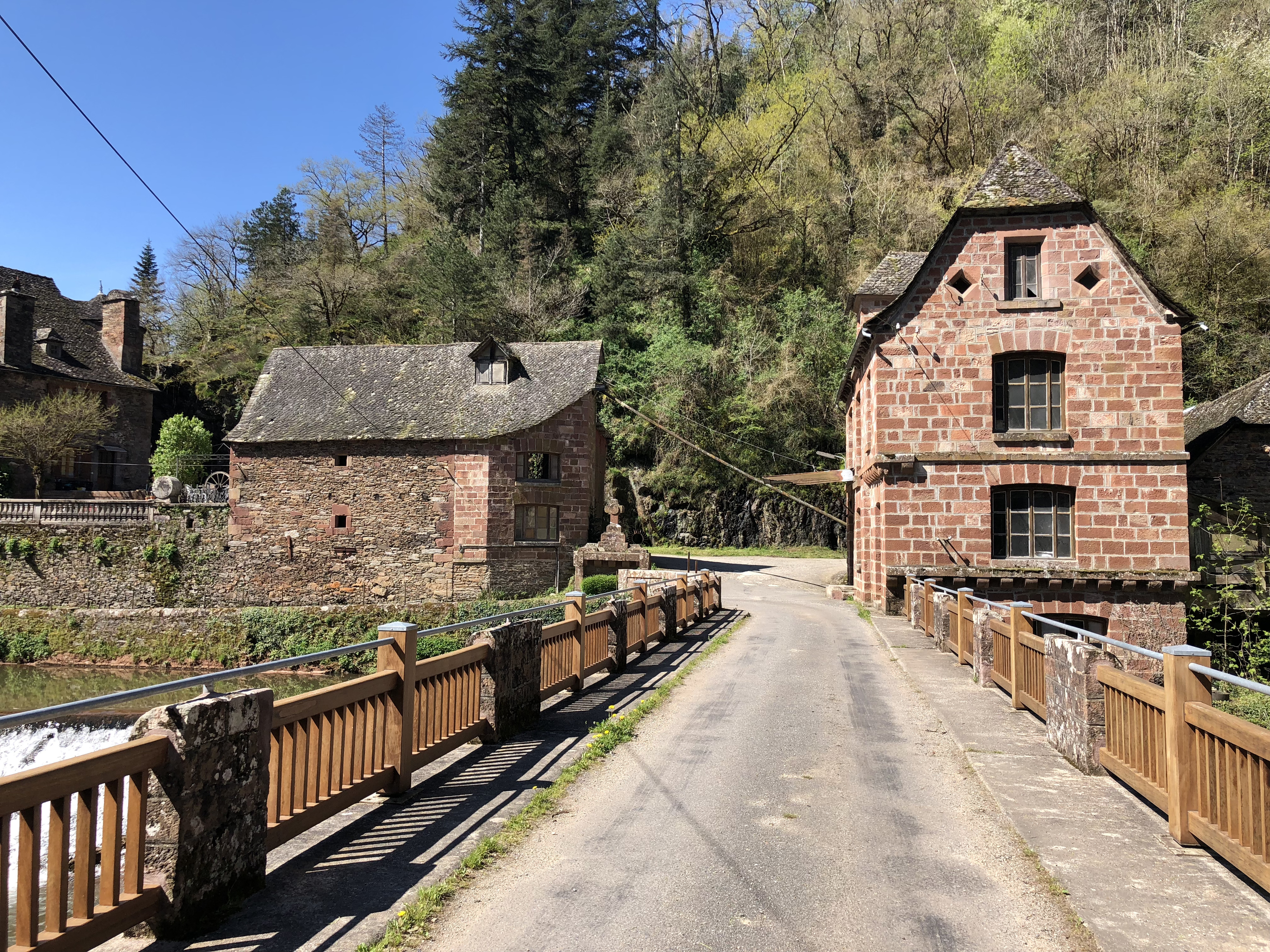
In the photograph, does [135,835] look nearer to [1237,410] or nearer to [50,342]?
[1237,410]

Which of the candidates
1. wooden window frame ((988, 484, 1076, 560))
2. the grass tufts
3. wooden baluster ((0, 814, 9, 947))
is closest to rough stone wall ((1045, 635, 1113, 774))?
the grass tufts

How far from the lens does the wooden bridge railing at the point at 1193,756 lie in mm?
4312

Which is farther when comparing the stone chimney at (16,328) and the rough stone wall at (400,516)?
the stone chimney at (16,328)

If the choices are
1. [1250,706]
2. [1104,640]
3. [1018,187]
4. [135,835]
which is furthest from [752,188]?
[135,835]

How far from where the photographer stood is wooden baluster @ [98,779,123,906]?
353 centimetres

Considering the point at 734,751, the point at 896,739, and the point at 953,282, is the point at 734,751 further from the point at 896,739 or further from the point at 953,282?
the point at 953,282

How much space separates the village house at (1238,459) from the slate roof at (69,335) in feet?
151

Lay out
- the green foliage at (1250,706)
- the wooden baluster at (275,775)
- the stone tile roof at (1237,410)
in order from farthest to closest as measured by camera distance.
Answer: the stone tile roof at (1237,410), the green foliage at (1250,706), the wooden baluster at (275,775)

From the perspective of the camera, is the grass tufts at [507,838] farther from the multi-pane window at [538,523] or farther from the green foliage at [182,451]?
the green foliage at [182,451]

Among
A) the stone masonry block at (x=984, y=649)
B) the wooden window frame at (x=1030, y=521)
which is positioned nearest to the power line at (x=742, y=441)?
the wooden window frame at (x=1030, y=521)

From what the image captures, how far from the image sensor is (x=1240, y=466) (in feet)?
77.2

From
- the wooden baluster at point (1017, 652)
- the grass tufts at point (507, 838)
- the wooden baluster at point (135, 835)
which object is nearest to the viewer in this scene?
the wooden baluster at point (135, 835)

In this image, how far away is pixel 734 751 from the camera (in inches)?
302

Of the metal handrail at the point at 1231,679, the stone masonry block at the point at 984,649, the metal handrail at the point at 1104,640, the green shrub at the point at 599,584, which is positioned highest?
the metal handrail at the point at 1231,679
